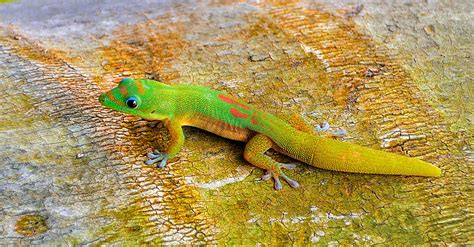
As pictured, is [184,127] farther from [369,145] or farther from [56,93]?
[369,145]

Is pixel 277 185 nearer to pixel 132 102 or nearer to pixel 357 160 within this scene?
pixel 357 160

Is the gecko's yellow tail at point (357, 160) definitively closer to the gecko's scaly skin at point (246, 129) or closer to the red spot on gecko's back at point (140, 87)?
the gecko's scaly skin at point (246, 129)

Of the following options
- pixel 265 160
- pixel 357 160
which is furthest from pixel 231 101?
pixel 357 160

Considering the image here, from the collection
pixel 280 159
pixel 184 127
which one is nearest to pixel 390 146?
pixel 280 159

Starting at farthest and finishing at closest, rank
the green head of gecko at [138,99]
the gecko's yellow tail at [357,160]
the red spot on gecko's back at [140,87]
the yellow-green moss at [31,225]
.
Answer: the red spot on gecko's back at [140,87] → the green head of gecko at [138,99] → the gecko's yellow tail at [357,160] → the yellow-green moss at [31,225]

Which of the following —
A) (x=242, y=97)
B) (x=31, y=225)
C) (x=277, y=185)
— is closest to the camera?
(x=31, y=225)

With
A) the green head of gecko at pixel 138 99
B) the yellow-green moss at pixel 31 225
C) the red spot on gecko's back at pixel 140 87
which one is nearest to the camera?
the yellow-green moss at pixel 31 225

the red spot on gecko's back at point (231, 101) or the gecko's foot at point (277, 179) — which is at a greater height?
the red spot on gecko's back at point (231, 101)

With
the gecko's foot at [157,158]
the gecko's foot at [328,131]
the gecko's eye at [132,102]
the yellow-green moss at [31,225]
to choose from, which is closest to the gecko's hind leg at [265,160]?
the gecko's foot at [328,131]
